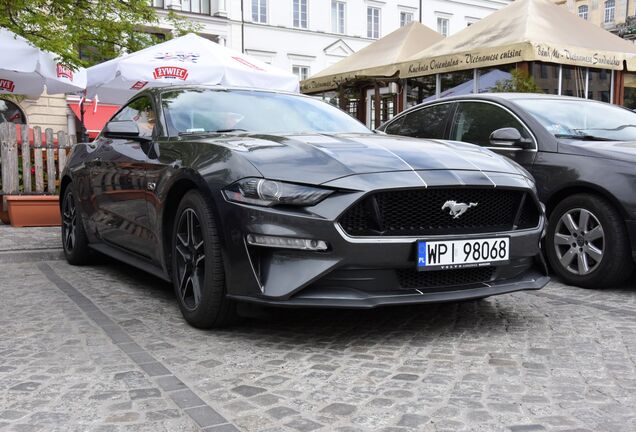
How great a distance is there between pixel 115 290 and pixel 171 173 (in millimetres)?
1476

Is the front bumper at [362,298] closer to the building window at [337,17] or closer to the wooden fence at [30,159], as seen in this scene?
the wooden fence at [30,159]

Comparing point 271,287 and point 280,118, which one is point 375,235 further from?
point 280,118

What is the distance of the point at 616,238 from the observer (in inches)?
186

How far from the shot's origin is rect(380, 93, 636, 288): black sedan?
4738mm

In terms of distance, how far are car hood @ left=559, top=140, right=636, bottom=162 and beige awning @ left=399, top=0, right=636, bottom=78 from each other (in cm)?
596

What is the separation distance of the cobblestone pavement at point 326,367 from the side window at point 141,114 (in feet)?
3.86

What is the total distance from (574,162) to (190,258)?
116 inches

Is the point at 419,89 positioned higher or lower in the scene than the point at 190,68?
higher

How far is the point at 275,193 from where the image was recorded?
327 cm

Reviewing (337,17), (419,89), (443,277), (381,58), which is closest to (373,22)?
(337,17)

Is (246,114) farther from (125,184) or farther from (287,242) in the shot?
(287,242)

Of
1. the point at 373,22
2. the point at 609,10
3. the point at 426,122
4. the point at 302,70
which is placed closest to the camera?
the point at 426,122

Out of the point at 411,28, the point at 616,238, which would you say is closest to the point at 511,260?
the point at 616,238

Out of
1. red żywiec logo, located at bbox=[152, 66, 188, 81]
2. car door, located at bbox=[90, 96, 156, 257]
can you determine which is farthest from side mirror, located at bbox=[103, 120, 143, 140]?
red żywiec logo, located at bbox=[152, 66, 188, 81]
